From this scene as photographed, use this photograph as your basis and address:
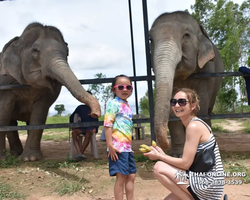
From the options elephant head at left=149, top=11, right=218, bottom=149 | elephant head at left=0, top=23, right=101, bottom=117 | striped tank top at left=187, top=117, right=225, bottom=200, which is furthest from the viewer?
elephant head at left=0, top=23, right=101, bottom=117

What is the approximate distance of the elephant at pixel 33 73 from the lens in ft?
16.3

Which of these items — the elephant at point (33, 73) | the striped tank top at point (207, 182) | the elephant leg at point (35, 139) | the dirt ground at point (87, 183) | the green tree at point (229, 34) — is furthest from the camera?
the green tree at point (229, 34)

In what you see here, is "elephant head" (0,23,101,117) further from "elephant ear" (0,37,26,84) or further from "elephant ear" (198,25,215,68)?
"elephant ear" (198,25,215,68)

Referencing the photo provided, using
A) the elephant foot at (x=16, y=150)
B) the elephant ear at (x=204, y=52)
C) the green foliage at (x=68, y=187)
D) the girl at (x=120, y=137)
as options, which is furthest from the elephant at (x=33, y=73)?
the elephant ear at (x=204, y=52)

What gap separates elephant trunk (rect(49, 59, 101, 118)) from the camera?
4.00m

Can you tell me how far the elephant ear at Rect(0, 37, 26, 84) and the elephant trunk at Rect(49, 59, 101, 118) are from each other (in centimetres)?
89

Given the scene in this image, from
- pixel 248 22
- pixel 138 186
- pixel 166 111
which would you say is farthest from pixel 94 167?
pixel 248 22

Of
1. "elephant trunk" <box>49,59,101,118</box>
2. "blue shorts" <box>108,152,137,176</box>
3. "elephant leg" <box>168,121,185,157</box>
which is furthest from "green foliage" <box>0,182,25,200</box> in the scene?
"elephant leg" <box>168,121,185,157</box>

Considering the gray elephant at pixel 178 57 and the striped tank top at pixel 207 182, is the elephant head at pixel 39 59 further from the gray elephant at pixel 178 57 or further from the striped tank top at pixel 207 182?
the striped tank top at pixel 207 182

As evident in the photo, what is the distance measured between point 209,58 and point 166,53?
112cm

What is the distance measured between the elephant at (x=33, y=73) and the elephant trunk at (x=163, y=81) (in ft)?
4.03

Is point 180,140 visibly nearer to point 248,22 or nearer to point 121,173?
point 121,173

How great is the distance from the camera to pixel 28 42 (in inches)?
220

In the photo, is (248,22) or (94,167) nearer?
(94,167)
